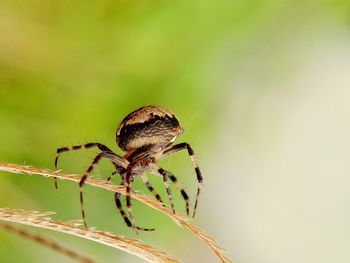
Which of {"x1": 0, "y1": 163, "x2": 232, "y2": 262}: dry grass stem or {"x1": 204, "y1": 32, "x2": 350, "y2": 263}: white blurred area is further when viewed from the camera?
{"x1": 204, "y1": 32, "x2": 350, "y2": 263}: white blurred area

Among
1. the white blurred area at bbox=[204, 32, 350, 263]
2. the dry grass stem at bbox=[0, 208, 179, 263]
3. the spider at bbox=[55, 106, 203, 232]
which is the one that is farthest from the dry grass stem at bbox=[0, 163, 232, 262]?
the white blurred area at bbox=[204, 32, 350, 263]

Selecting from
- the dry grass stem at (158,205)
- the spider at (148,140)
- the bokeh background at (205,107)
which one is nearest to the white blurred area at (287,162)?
the bokeh background at (205,107)

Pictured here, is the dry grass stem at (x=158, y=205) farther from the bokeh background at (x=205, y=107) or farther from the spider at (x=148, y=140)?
the bokeh background at (x=205, y=107)

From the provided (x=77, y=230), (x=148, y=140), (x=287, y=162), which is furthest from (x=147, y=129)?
(x=287, y=162)

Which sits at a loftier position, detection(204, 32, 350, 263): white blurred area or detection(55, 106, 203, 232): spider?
detection(204, 32, 350, 263): white blurred area

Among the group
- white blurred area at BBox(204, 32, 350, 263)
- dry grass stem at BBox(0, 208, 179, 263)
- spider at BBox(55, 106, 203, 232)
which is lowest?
dry grass stem at BBox(0, 208, 179, 263)

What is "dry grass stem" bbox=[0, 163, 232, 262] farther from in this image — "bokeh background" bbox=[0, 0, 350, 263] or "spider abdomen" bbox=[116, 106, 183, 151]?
"bokeh background" bbox=[0, 0, 350, 263]

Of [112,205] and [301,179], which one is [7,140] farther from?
[301,179]
